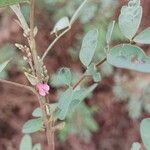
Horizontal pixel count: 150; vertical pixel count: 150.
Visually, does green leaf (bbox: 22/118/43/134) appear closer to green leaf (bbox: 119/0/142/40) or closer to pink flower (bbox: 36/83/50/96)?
pink flower (bbox: 36/83/50/96)

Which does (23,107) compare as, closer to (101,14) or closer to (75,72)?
(75,72)

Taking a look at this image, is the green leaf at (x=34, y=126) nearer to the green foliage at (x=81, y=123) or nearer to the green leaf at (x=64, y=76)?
the green leaf at (x=64, y=76)

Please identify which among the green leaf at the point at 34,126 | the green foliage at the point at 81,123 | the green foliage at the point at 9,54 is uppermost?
the green leaf at the point at 34,126

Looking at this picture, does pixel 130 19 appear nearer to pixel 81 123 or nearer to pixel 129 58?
pixel 129 58

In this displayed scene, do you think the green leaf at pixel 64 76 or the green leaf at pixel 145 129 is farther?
the green leaf at pixel 64 76

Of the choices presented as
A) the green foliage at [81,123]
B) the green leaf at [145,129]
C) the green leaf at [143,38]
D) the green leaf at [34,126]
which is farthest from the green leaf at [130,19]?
the green foliage at [81,123]

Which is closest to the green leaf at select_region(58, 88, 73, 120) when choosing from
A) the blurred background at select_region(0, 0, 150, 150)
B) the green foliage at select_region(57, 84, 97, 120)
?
the green foliage at select_region(57, 84, 97, 120)

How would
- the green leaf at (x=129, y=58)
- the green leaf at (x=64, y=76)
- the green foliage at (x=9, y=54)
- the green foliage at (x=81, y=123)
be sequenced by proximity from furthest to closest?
the green foliage at (x=81, y=123) → the green foliage at (x=9, y=54) → the green leaf at (x=64, y=76) → the green leaf at (x=129, y=58)

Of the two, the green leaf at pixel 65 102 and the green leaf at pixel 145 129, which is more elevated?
the green leaf at pixel 65 102
